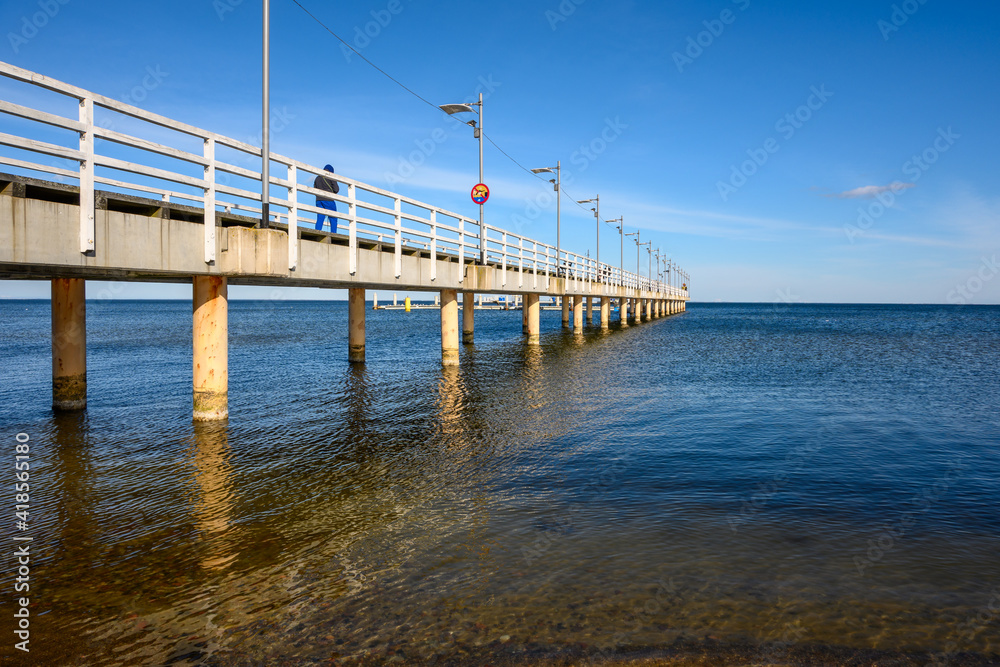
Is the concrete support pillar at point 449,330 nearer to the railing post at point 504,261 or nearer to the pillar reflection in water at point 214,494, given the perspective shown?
the railing post at point 504,261

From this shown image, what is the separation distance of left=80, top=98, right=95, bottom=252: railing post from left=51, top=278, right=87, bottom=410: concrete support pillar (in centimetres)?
514

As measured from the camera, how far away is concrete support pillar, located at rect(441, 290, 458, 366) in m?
20.8

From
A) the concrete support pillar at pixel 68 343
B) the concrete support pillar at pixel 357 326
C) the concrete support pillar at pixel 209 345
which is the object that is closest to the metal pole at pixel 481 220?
the concrete support pillar at pixel 357 326

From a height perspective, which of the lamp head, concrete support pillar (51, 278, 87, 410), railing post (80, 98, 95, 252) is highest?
the lamp head

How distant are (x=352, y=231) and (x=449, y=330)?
961 cm

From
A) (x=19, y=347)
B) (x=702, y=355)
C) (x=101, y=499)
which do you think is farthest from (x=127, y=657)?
(x=19, y=347)

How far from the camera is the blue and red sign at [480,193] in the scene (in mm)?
19438

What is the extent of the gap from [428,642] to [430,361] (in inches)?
753

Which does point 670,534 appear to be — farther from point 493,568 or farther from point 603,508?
point 493,568

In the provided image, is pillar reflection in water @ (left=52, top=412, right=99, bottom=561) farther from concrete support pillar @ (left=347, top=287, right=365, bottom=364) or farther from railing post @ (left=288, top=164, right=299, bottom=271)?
concrete support pillar @ (left=347, top=287, right=365, bottom=364)

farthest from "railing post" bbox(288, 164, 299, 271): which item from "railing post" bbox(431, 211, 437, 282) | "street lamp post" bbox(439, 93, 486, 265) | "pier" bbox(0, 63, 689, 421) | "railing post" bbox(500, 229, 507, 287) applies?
"railing post" bbox(500, 229, 507, 287)

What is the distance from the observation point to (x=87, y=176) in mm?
6801

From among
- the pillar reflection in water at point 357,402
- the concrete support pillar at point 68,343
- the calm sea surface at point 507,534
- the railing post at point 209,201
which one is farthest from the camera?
the concrete support pillar at point 68,343

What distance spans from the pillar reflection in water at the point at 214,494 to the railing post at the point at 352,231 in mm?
4013
